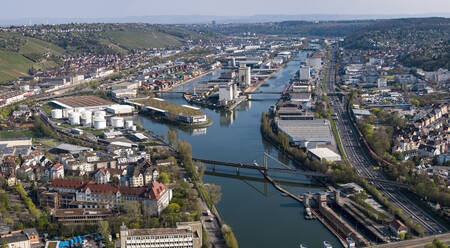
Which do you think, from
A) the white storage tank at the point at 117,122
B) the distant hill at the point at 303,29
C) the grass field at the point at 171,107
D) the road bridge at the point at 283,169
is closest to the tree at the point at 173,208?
the road bridge at the point at 283,169

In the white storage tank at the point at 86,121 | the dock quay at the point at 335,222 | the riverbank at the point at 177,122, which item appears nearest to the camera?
the dock quay at the point at 335,222

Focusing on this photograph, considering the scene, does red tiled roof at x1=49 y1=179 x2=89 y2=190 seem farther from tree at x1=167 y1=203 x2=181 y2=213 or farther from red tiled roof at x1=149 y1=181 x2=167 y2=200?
tree at x1=167 y1=203 x2=181 y2=213

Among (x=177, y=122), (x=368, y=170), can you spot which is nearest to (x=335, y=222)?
(x=368, y=170)

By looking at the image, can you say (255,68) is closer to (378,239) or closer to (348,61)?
(348,61)

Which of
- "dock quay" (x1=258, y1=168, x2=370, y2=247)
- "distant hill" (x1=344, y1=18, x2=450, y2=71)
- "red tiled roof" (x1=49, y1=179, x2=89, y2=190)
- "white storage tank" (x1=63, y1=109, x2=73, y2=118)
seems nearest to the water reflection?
"white storage tank" (x1=63, y1=109, x2=73, y2=118)

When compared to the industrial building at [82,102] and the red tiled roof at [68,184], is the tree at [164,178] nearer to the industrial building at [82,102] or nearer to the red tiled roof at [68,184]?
the red tiled roof at [68,184]

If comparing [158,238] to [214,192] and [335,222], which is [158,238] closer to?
[214,192]

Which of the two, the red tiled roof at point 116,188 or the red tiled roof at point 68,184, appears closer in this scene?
the red tiled roof at point 116,188
